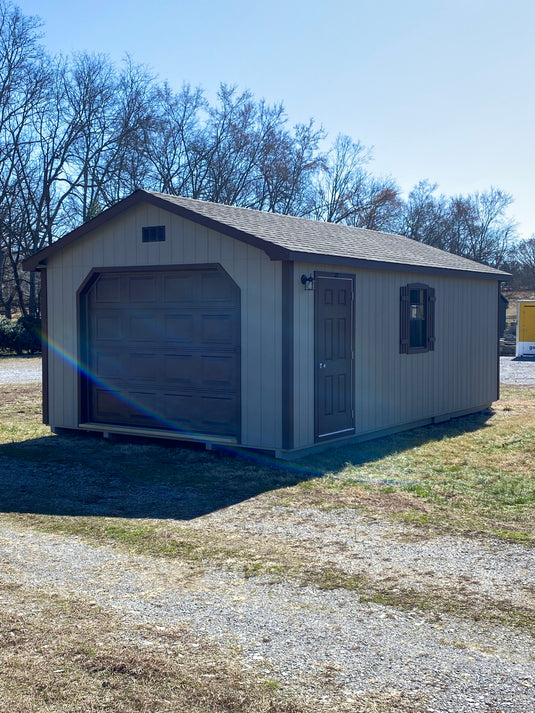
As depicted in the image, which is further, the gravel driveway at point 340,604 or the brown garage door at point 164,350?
the brown garage door at point 164,350

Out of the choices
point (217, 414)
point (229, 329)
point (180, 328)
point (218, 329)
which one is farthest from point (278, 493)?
point (180, 328)

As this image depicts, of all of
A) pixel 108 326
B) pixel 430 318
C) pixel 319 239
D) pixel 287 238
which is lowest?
pixel 108 326

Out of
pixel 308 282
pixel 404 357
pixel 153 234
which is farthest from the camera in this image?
pixel 404 357

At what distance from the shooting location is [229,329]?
9.70 meters

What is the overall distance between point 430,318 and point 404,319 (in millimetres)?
942

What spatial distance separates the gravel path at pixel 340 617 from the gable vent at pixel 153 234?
5.03m

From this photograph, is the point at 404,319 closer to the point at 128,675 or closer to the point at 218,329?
the point at 218,329

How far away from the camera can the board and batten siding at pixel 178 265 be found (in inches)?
365

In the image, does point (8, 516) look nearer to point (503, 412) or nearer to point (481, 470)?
point (481, 470)

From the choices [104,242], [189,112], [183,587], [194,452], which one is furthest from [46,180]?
[183,587]

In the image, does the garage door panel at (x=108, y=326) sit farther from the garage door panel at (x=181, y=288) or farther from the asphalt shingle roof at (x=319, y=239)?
the asphalt shingle roof at (x=319, y=239)

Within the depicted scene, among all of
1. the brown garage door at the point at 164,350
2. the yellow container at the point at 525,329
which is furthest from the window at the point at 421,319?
the yellow container at the point at 525,329

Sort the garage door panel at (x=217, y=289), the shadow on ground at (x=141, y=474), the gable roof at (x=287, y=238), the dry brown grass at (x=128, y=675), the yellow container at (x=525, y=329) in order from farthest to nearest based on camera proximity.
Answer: the yellow container at (x=525, y=329)
the garage door panel at (x=217, y=289)
the gable roof at (x=287, y=238)
the shadow on ground at (x=141, y=474)
the dry brown grass at (x=128, y=675)

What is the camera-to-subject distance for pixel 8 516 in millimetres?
6656
